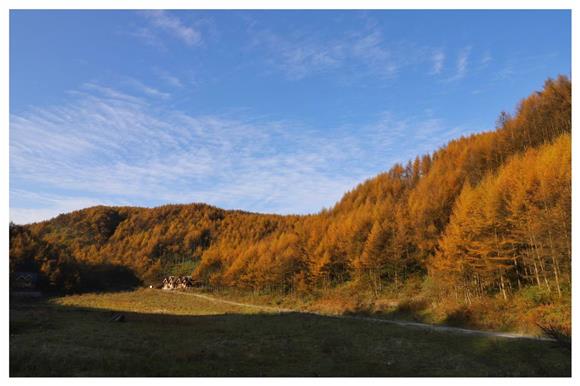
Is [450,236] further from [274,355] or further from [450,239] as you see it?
[274,355]

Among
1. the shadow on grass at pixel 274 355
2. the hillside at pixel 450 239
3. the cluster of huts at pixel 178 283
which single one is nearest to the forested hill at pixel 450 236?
the hillside at pixel 450 239

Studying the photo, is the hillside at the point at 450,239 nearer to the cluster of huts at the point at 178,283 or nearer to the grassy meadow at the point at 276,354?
the cluster of huts at the point at 178,283

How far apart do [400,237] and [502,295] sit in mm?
23965

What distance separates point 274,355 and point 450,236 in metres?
34.1

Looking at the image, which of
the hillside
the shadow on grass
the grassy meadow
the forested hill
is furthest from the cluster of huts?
the shadow on grass

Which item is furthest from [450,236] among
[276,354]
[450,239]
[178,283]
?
[178,283]

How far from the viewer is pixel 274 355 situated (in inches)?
874

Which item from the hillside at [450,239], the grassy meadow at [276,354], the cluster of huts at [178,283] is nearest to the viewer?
the grassy meadow at [276,354]

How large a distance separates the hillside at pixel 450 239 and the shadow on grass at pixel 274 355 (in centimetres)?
1633

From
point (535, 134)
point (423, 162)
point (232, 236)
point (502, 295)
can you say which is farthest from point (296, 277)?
point (232, 236)

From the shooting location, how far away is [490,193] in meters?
46.3

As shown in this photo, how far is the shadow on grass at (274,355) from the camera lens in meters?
17.0

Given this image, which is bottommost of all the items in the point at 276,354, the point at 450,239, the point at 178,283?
the point at 178,283

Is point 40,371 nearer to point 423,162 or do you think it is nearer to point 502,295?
point 502,295
